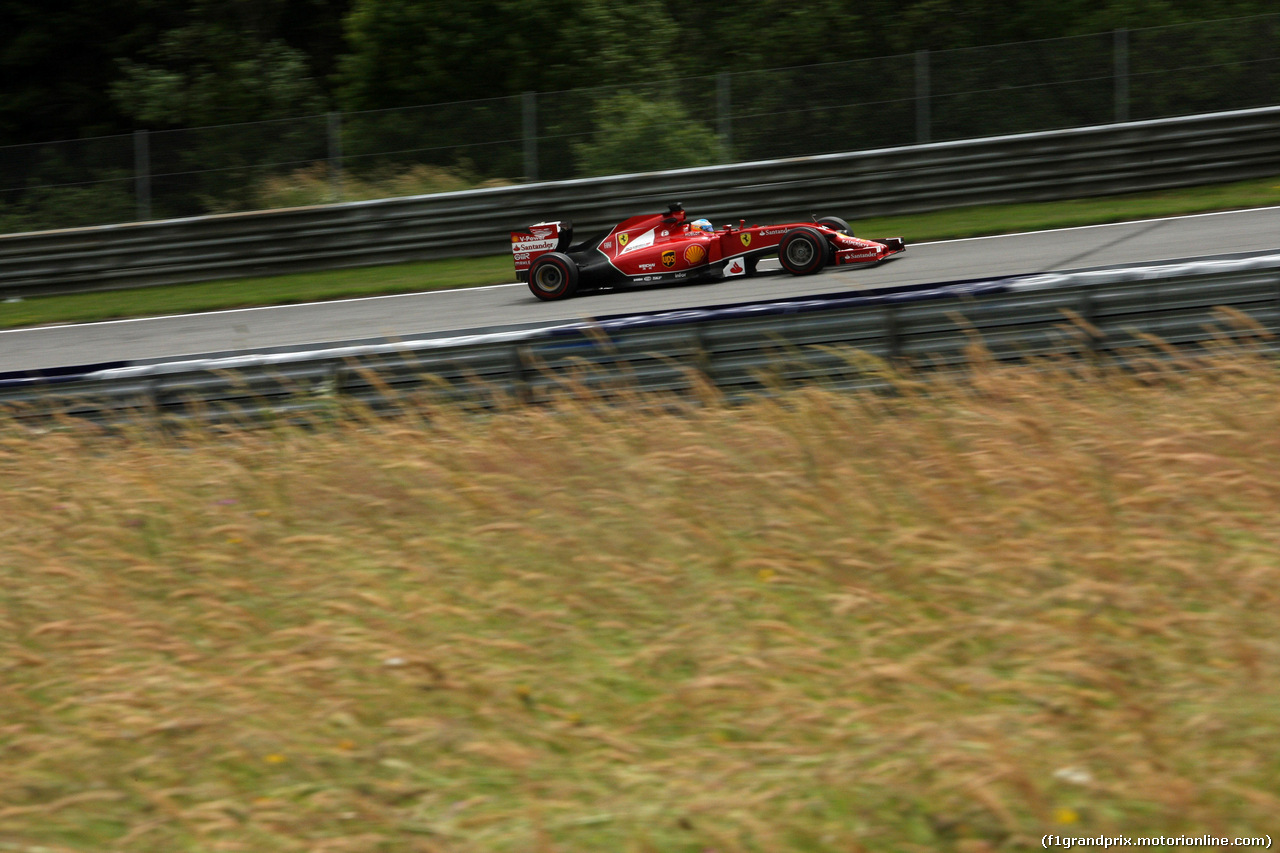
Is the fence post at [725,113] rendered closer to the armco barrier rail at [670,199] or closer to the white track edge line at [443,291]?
the armco barrier rail at [670,199]

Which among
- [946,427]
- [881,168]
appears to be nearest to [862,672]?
[946,427]

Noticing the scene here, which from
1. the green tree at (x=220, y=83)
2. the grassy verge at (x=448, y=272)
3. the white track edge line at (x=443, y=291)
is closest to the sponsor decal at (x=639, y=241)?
the white track edge line at (x=443, y=291)

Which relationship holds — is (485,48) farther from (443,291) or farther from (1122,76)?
(1122,76)

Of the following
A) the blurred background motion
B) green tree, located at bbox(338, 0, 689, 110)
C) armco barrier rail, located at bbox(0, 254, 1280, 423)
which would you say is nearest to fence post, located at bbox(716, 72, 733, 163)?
the blurred background motion

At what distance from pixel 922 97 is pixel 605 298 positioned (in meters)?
5.10

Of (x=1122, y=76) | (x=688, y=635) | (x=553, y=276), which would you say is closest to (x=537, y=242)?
(x=553, y=276)

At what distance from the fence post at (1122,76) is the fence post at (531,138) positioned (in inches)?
277

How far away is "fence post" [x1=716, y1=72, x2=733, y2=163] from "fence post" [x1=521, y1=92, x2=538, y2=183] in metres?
2.36

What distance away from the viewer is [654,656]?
410cm

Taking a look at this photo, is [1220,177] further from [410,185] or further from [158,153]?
[158,153]

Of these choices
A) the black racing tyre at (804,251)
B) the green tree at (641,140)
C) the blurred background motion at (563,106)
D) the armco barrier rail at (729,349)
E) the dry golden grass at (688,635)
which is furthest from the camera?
the green tree at (641,140)

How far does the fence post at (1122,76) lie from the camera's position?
46.9 feet

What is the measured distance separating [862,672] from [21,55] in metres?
29.7

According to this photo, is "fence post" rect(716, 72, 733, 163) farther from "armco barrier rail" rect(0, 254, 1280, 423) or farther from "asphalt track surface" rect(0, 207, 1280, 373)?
"armco barrier rail" rect(0, 254, 1280, 423)
